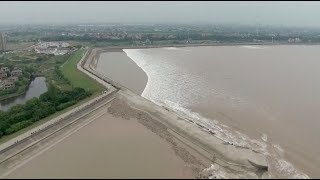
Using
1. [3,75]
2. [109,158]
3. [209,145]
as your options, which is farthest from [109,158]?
[3,75]

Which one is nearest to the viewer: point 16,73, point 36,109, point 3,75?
point 36,109

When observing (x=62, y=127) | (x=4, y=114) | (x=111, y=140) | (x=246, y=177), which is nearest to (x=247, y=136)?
(x=246, y=177)

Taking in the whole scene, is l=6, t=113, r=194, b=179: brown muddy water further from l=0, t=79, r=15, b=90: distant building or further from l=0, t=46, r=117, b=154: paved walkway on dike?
l=0, t=79, r=15, b=90: distant building

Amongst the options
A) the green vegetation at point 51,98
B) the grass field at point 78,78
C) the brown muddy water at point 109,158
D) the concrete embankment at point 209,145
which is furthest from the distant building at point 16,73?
the brown muddy water at point 109,158

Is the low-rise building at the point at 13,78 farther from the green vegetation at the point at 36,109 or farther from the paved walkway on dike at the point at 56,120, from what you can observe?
the paved walkway on dike at the point at 56,120

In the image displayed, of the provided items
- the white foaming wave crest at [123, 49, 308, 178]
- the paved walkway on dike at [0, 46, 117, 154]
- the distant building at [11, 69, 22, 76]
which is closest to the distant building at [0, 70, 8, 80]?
the distant building at [11, 69, 22, 76]

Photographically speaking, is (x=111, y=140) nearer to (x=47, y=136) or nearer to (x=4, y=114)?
(x=47, y=136)

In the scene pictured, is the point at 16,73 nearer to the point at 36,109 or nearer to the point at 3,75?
the point at 3,75
